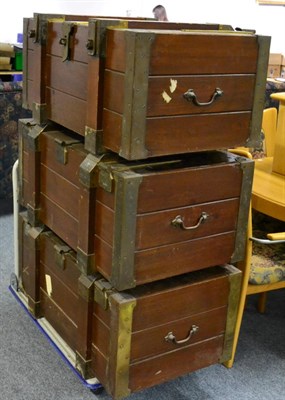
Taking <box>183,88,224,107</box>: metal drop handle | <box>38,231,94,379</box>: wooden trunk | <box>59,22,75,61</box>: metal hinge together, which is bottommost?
<box>38,231,94,379</box>: wooden trunk

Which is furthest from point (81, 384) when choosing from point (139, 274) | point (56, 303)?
point (139, 274)

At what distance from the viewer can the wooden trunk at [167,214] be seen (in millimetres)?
1591

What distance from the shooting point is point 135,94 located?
1.47 m

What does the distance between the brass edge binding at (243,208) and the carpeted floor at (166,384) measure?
519 millimetres

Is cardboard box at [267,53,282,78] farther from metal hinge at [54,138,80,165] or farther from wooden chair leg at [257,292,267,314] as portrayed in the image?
metal hinge at [54,138,80,165]

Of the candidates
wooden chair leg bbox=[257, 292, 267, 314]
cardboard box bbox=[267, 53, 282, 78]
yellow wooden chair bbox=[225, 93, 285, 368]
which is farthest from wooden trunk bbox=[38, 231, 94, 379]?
cardboard box bbox=[267, 53, 282, 78]

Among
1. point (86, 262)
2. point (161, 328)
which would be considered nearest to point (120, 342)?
point (161, 328)

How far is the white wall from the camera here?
255 inches

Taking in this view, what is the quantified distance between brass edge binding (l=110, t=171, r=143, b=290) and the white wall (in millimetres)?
5232

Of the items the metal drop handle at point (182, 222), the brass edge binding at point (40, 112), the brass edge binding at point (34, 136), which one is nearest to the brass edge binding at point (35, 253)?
the brass edge binding at point (34, 136)

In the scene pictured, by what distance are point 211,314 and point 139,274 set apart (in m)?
0.37

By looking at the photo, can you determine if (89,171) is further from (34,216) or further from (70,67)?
(34,216)

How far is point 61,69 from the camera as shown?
1845 millimetres

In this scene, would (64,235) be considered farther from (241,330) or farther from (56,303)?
(241,330)
